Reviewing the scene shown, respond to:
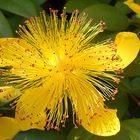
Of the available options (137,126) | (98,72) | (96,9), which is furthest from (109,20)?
(137,126)

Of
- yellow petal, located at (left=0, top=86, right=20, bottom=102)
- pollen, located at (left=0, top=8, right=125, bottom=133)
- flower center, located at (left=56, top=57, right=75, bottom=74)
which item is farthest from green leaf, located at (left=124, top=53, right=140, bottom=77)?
yellow petal, located at (left=0, top=86, right=20, bottom=102)

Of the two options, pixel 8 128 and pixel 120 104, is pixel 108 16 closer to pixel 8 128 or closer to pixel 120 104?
pixel 120 104

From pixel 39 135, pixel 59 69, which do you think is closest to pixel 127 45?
pixel 59 69

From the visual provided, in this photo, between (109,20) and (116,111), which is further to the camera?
(109,20)

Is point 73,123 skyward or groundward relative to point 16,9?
groundward

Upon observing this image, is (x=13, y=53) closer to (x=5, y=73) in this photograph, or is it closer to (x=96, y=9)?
(x=5, y=73)

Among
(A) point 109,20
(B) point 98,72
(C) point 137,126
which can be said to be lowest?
(C) point 137,126
